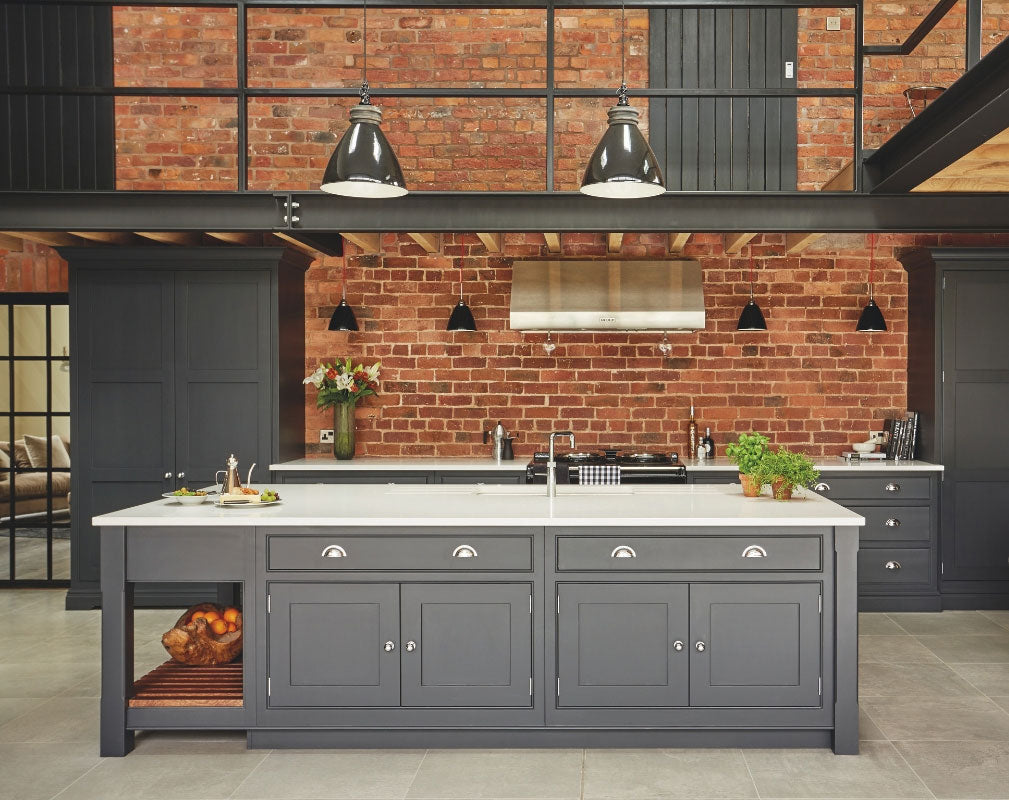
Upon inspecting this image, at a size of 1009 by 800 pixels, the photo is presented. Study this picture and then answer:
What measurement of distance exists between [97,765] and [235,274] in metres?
3.38

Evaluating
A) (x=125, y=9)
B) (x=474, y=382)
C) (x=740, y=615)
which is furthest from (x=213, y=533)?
(x=125, y=9)

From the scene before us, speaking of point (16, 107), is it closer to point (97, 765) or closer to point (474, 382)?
point (474, 382)

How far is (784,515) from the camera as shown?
11.4ft

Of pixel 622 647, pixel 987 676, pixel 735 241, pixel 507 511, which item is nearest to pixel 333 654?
pixel 507 511

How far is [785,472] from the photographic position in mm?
3865

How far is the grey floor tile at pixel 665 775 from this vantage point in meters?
3.10

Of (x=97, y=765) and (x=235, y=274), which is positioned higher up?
(x=235, y=274)

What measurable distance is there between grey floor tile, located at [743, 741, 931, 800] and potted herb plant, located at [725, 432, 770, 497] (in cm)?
115

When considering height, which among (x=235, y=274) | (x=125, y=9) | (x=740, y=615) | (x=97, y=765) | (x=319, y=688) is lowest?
(x=97, y=765)

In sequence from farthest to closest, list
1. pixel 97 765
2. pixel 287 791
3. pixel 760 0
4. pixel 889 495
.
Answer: pixel 889 495 → pixel 760 0 → pixel 97 765 → pixel 287 791

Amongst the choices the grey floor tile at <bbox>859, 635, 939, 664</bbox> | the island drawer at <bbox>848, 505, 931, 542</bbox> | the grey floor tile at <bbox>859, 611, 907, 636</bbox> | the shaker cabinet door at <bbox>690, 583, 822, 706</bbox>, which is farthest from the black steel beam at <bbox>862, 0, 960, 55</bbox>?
the grey floor tile at <bbox>859, 611, 907, 636</bbox>

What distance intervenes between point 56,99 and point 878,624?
641 centimetres

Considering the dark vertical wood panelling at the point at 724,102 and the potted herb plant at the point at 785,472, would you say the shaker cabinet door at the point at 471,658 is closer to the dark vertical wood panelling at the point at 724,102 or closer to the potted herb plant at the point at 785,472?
the potted herb plant at the point at 785,472

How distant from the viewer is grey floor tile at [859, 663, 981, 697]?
4.18 metres
